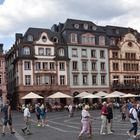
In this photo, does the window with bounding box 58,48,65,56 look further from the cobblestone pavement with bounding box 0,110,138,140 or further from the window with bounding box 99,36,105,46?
the cobblestone pavement with bounding box 0,110,138,140

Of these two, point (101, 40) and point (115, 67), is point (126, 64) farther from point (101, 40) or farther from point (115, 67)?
point (101, 40)

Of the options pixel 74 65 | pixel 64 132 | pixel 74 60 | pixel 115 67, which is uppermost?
pixel 74 60

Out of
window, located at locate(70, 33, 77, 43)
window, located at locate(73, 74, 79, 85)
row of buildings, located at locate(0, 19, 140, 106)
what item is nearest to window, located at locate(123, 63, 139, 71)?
row of buildings, located at locate(0, 19, 140, 106)

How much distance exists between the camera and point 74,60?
7200cm

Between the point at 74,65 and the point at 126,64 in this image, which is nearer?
the point at 74,65

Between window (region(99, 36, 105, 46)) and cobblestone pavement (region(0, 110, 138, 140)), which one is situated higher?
window (region(99, 36, 105, 46))

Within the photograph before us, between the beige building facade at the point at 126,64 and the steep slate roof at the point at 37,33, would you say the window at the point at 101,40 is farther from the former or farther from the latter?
the steep slate roof at the point at 37,33

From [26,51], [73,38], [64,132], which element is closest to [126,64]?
[73,38]

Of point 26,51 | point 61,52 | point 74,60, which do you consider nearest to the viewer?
Result: point 26,51

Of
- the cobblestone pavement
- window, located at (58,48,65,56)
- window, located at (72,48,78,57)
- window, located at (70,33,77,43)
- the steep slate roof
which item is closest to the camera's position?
the cobblestone pavement

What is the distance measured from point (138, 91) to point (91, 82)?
413 inches

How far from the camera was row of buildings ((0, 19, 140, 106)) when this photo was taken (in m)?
67.8

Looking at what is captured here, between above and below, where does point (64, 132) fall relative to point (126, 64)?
below

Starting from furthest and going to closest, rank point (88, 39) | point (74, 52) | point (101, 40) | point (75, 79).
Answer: point (101, 40)
point (88, 39)
point (74, 52)
point (75, 79)
